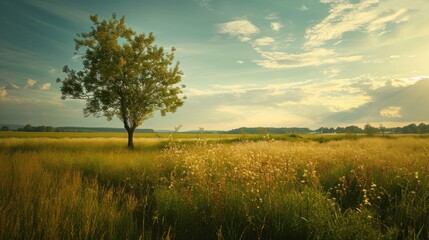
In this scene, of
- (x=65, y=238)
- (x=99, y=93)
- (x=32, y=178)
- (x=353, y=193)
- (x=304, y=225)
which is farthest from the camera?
(x=99, y=93)

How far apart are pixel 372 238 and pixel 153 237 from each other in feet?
11.4

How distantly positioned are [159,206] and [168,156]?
4.95 meters

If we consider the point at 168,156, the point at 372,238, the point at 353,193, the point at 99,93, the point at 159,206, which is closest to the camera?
the point at 372,238

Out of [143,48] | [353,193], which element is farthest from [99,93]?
[353,193]

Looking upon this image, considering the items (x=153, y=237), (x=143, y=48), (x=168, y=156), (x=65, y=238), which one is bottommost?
(x=153, y=237)

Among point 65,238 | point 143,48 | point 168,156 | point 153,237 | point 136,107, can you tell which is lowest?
point 153,237

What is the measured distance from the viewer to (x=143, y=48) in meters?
23.1

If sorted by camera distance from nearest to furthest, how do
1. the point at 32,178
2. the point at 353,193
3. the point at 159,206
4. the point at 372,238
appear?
the point at 372,238, the point at 159,206, the point at 353,193, the point at 32,178

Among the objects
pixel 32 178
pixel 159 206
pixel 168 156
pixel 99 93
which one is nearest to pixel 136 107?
pixel 99 93

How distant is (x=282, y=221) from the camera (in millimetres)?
4391

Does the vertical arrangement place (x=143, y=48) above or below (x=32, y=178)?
above

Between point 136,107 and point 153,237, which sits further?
point 136,107

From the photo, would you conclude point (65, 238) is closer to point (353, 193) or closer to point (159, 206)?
point (159, 206)

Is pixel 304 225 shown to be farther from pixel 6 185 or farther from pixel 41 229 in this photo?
pixel 6 185
